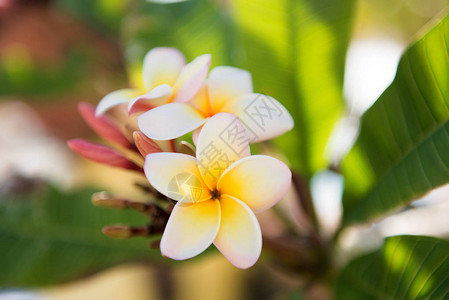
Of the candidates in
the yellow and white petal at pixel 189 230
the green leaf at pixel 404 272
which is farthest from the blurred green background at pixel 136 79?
the yellow and white petal at pixel 189 230

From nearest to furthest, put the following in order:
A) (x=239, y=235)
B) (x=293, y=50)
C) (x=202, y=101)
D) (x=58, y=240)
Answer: (x=239, y=235) → (x=202, y=101) → (x=293, y=50) → (x=58, y=240)

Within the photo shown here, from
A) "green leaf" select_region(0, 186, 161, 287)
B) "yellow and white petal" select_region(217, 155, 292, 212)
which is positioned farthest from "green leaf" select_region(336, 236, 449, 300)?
"green leaf" select_region(0, 186, 161, 287)

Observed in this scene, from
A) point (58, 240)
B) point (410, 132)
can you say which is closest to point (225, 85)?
point (410, 132)

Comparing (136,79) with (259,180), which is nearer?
(259,180)

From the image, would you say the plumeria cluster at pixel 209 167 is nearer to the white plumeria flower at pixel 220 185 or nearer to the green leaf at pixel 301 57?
the white plumeria flower at pixel 220 185

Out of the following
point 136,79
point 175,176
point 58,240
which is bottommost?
point 58,240

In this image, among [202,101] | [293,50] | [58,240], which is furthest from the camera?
[58,240]

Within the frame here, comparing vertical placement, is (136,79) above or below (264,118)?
below

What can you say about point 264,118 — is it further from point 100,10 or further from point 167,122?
point 100,10
